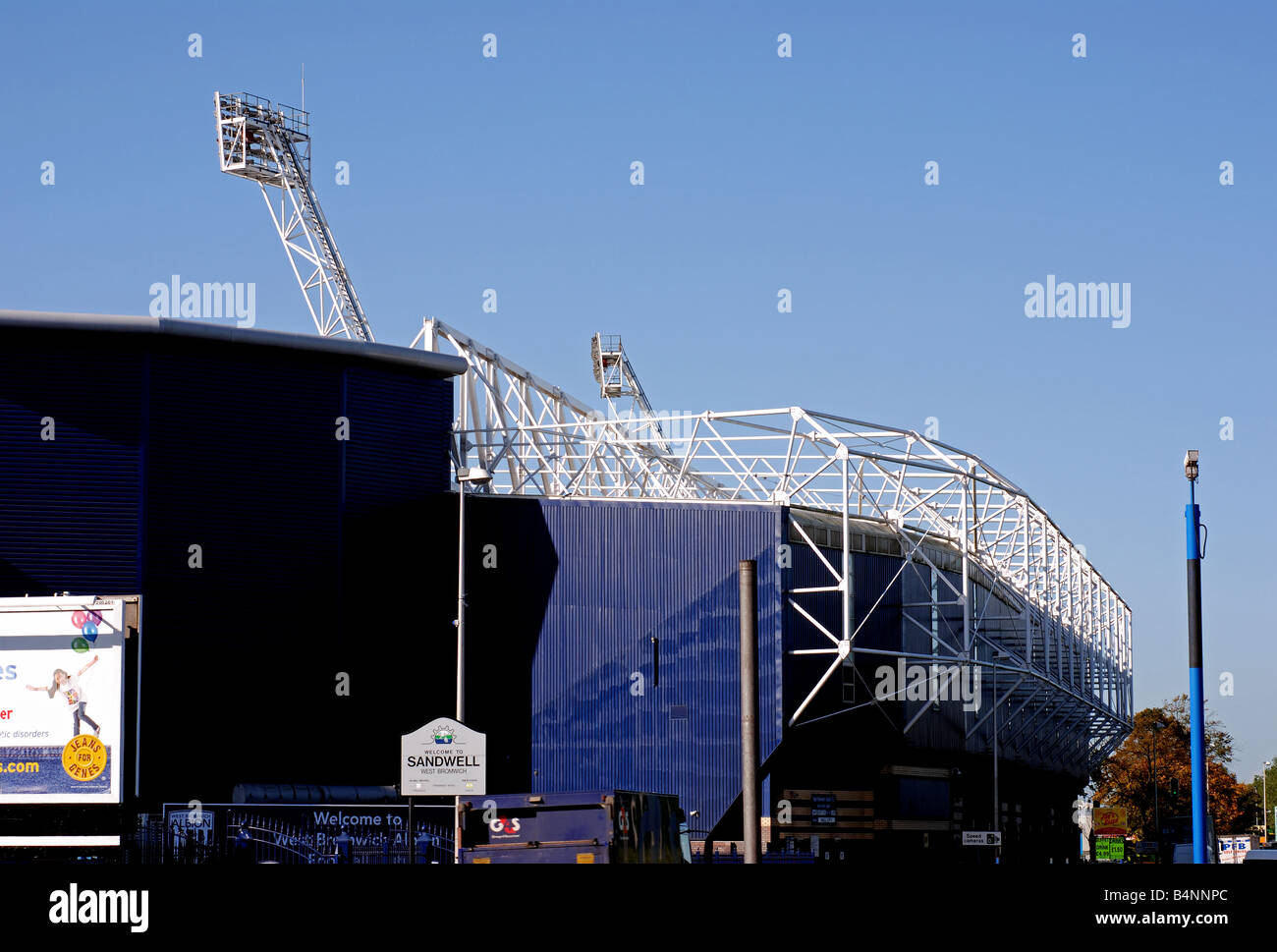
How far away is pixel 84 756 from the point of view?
38719 millimetres

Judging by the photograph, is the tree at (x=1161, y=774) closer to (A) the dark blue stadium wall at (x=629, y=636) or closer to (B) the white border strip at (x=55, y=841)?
(A) the dark blue stadium wall at (x=629, y=636)

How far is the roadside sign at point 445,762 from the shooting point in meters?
32.0

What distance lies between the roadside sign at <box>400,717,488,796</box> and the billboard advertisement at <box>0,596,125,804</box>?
9.90m

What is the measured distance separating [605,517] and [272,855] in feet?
56.7

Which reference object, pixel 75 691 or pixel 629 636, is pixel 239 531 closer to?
pixel 629 636

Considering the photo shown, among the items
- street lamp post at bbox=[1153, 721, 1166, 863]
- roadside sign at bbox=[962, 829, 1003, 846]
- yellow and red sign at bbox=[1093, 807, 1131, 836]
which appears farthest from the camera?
street lamp post at bbox=[1153, 721, 1166, 863]

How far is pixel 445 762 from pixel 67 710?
11983 mm

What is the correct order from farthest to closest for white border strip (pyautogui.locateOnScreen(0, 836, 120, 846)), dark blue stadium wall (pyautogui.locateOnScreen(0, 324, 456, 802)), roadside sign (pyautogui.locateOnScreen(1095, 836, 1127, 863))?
roadside sign (pyautogui.locateOnScreen(1095, 836, 1127, 863))
dark blue stadium wall (pyautogui.locateOnScreen(0, 324, 456, 802))
white border strip (pyautogui.locateOnScreen(0, 836, 120, 846))

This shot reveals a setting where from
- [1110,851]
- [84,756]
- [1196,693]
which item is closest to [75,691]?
[84,756]

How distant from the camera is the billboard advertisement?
38688mm

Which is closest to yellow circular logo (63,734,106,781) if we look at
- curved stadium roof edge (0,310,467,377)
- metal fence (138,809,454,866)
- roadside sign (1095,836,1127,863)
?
metal fence (138,809,454,866)

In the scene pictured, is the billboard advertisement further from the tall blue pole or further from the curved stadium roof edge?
the tall blue pole

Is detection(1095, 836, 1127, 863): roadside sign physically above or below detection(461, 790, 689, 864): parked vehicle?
below
